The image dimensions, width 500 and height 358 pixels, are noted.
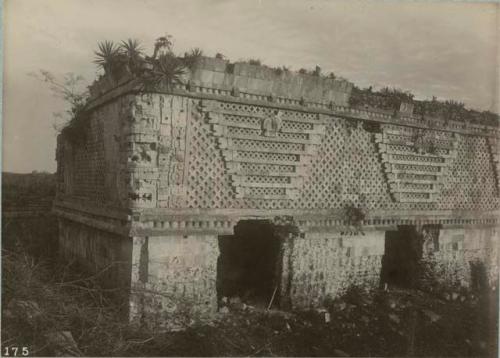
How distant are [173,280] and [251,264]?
3.09 metres

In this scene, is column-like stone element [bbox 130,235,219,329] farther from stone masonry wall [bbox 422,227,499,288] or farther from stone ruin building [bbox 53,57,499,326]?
stone masonry wall [bbox 422,227,499,288]

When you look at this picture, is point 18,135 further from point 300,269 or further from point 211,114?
point 300,269

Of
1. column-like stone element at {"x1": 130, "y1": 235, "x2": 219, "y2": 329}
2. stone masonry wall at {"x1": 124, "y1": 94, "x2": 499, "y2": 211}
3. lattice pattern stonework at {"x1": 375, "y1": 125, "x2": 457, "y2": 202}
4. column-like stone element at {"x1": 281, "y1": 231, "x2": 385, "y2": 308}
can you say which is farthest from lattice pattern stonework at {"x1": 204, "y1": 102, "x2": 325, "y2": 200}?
lattice pattern stonework at {"x1": 375, "y1": 125, "x2": 457, "y2": 202}

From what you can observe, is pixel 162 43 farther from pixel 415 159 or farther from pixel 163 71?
pixel 415 159

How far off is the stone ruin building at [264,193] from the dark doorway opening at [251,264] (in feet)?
0.11

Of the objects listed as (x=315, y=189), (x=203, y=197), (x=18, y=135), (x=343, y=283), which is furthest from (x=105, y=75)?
(x=343, y=283)

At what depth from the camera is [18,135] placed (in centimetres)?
690

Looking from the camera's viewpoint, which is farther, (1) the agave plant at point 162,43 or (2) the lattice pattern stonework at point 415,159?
(2) the lattice pattern stonework at point 415,159

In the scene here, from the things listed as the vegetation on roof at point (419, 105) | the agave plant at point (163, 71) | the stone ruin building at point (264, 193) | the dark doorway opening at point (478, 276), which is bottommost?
the dark doorway opening at point (478, 276)

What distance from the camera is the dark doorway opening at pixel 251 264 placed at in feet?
28.0

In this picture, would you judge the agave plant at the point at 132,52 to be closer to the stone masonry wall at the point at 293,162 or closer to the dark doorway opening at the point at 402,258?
the stone masonry wall at the point at 293,162

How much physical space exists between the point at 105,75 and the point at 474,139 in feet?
29.2

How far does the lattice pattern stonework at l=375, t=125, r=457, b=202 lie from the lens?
955cm

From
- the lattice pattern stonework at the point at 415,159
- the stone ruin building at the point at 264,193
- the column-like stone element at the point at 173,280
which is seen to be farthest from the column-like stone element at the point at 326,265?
the column-like stone element at the point at 173,280
